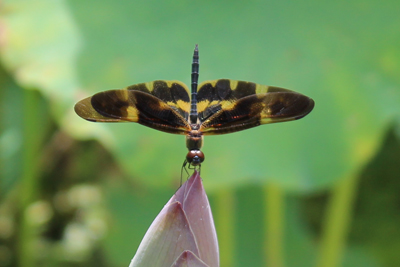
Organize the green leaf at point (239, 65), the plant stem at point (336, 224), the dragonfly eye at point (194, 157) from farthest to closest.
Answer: the plant stem at point (336, 224) < the green leaf at point (239, 65) < the dragonfly eye at point (194, 157)

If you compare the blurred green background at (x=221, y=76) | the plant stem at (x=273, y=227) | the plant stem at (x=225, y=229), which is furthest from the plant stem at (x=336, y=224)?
the plant stem at (x=225, y=229)

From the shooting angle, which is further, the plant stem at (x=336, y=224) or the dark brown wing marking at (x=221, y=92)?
the plant stem at (x=336, y=224)

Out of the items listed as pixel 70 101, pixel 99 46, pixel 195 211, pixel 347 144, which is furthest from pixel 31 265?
pixel 195 211

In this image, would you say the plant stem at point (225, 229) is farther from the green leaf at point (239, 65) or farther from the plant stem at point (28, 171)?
the plant stem at point (28, 171)

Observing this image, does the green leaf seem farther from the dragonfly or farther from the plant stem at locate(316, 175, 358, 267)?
the dragonfly

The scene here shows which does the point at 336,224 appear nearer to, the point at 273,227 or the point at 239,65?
the point at 273,227

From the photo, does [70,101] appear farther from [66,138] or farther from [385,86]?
[385,86]
